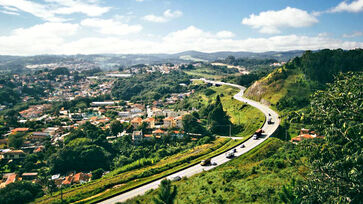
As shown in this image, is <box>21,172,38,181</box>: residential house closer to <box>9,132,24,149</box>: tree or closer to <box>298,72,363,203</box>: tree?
<box>9,132,24,149</box>: tree

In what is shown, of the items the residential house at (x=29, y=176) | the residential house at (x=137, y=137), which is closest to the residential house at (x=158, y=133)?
the residential house at (x=137, y=137)

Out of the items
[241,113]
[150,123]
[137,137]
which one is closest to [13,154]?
[137,137]

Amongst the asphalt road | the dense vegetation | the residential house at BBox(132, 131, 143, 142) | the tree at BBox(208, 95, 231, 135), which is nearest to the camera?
the asphalt road

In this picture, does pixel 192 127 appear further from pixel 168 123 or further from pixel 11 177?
pixel 11 177

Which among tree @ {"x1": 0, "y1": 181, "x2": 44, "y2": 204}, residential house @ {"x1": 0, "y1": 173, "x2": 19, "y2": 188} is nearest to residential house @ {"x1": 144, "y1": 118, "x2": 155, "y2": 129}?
residential house @ {"x1": 0, "y1": 173, "x2": 19, "y2": 188}

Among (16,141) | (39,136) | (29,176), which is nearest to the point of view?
(29,176)

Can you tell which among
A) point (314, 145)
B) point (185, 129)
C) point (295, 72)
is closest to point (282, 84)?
point (295, 72)
